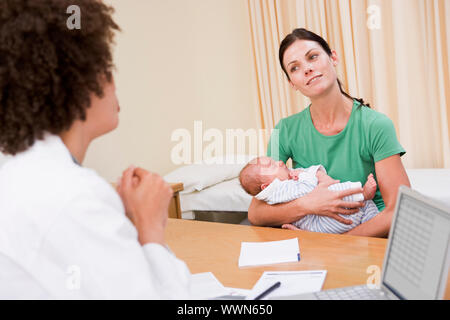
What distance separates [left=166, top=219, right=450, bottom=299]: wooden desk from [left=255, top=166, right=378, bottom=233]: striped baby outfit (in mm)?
145

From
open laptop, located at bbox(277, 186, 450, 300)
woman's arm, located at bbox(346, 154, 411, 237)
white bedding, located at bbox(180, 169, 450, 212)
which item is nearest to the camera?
open laptop, located at bbox(277, 186, 450, 300)

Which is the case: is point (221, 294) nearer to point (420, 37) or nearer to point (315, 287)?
point (315, 287)

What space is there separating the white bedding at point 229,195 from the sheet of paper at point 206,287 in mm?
1413

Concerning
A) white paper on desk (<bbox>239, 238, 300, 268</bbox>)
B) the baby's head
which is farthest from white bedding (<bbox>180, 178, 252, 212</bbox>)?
white paper on desk (<bbox>239, 238, 300, 268</bbox>)

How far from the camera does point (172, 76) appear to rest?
322 cm

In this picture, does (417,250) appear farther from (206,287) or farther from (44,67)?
(44,67)

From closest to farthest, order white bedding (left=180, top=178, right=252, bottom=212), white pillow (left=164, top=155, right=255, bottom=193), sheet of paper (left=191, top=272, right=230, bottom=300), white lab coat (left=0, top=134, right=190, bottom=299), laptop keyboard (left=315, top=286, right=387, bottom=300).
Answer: white lab coat (left=0, top=134, right=190, bottom=299) < laptop keyboard (left=315, top=286, right=387, bottom=300) < sheet of paper (left=191, top=272, right=230, bottom=300) < white bedding (left=180, top=178, right=252, bottom=212) < white pillow (left=164, top=155, right=255, bottom=193)

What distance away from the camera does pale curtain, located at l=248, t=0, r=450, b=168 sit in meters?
2.77

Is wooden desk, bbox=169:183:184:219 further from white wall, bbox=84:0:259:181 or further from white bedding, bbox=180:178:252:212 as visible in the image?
white wall, bbox=84:0:259:181

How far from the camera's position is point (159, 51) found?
308 centimetres

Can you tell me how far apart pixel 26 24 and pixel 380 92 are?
2.75 m

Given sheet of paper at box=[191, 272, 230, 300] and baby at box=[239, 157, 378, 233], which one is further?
baby at box=[239, 157, 378, 233]

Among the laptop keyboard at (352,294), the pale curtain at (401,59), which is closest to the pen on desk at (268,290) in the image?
the laptop keyboard at (352,294)

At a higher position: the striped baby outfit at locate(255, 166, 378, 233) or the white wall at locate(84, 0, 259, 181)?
the white wall at locate(84, 0, 259, 181)
